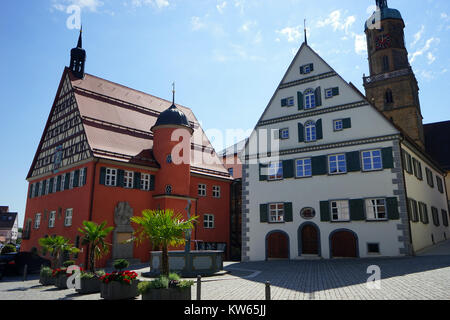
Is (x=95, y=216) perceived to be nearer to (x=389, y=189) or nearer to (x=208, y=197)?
(x=208, y=197)

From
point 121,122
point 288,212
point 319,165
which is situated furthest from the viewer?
point 121,122

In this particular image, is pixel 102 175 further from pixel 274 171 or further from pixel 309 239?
pixel 309 239

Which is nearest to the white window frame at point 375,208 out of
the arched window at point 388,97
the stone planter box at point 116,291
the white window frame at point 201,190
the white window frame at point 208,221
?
the white window frame at point 208,221

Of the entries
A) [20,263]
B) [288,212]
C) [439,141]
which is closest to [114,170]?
[20,263]

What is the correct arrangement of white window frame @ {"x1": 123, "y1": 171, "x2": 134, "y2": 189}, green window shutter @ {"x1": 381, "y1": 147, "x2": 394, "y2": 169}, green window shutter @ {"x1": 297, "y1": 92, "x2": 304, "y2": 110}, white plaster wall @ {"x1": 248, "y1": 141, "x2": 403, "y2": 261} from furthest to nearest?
white window frame @ {"x1": 123, "y1": 171, "x2": 134, "y2": 189}, green window shutter @ {"x1": 297, "y1": 92, "x2": 304, "y2": 110}, green window shutter @ {"x1": 381, "y1": 147, "x2": 394, "y2": 169}, white plaster wall @ {"x1": 248, "y1": 141, "x2": 403, "y2": 261}

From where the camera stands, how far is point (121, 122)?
96.4 ft

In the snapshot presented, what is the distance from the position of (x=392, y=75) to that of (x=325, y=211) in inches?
1053

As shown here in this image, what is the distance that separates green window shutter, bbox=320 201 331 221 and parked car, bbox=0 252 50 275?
684 inches

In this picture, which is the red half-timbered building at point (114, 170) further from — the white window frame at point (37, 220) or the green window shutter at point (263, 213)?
the green window shutter at point (263, 213)

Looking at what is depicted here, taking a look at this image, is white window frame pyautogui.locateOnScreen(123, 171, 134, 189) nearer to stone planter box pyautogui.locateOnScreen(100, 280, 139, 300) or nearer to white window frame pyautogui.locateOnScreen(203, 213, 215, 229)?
white window frame pyautogui.locateOnScreen(203, 213, 215, 229)

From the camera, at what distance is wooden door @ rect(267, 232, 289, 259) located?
77.0 feet

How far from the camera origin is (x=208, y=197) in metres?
31.5

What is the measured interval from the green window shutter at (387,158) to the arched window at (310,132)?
451cm

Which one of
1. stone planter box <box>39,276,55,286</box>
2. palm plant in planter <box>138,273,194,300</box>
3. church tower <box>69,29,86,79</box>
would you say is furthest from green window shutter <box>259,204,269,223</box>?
church tower <box>69,29,86,79</box>
